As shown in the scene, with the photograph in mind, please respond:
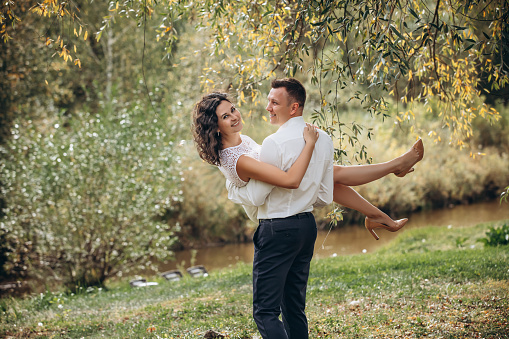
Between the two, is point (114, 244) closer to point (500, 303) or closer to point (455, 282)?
point (455, 282)

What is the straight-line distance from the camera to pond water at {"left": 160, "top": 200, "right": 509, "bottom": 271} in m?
13.4

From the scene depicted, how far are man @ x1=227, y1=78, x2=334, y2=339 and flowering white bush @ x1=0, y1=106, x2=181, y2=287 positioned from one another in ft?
25.8

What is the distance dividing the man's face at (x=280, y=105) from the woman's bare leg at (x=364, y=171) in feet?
1.98

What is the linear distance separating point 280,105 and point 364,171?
82 centimetres

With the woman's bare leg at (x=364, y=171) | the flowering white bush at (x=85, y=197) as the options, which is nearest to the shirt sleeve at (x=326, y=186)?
the woman's bare leg at (x=364, y=171)

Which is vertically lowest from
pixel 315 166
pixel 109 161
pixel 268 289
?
pixel 268 289

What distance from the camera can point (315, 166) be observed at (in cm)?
302

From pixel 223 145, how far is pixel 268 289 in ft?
2.91

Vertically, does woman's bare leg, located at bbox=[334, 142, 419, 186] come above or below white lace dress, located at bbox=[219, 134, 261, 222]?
below

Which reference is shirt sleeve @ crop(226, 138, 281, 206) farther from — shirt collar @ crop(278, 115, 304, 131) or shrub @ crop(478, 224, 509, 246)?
shrub @ crop(478, 224, 509, 246)

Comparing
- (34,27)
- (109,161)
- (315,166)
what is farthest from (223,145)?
(34,27)

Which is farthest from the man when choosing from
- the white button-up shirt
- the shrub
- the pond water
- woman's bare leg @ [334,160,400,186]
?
the pond water

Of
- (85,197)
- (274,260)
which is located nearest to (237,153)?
(274,260)

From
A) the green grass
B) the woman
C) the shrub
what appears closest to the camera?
the woman
